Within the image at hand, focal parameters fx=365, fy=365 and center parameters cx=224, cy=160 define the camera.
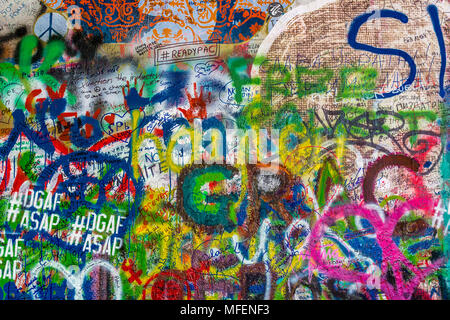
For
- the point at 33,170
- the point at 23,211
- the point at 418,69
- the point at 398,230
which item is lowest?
the point at 398,230

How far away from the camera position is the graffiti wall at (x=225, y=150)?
3.78 meters

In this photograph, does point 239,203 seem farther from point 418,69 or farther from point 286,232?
point 418,69

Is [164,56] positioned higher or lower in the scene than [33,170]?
higher

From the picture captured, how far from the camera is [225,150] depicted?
150 inches

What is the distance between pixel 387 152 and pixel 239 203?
163 cm

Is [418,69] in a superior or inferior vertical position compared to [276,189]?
superior

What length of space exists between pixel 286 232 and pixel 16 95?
125 inches

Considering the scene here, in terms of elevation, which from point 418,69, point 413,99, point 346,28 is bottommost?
point 413,99

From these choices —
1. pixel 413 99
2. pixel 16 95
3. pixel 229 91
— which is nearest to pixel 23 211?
pixel 16 95

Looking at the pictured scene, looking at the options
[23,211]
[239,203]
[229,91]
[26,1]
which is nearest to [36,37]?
[26,1]

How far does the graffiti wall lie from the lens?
3.78 meters

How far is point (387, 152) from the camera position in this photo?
381 centimetres

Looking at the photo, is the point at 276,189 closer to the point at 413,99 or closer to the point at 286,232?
the point at 286,232

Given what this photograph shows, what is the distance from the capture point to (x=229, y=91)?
3.82 meters
